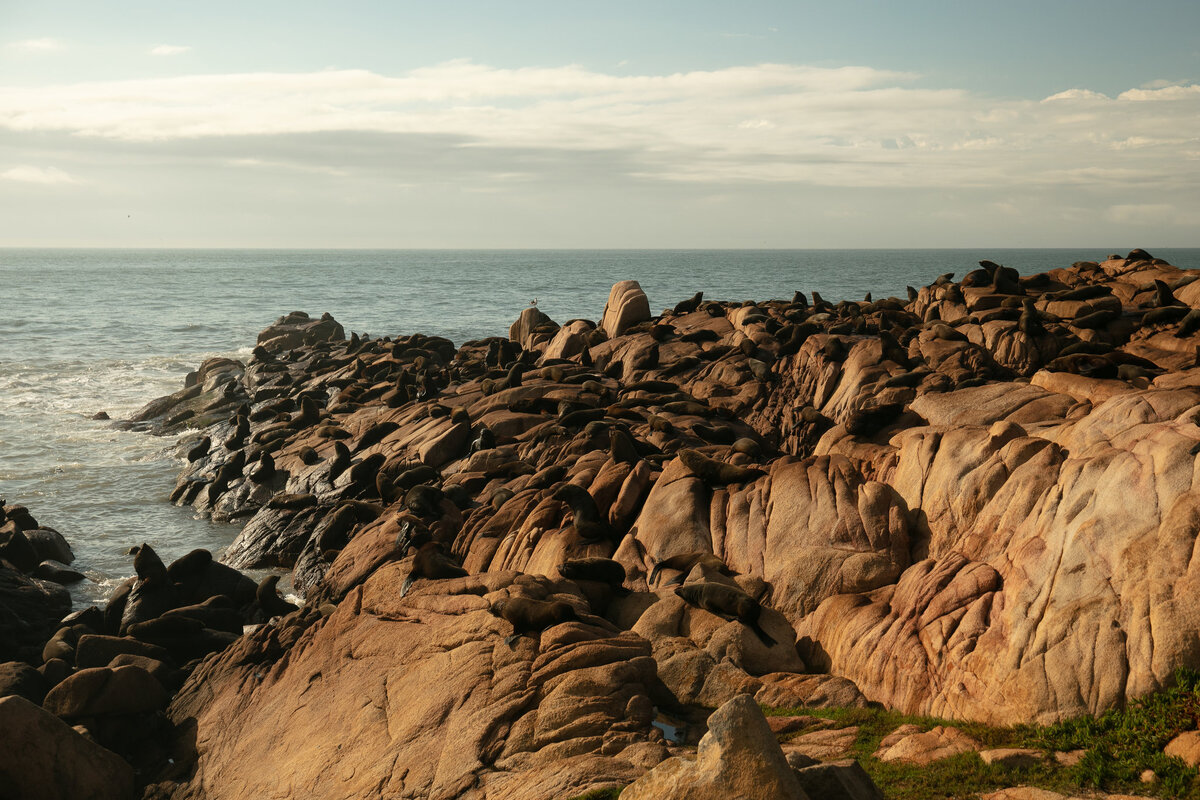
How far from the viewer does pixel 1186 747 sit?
790cm

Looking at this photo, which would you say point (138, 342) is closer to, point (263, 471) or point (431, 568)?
point (263, 471)

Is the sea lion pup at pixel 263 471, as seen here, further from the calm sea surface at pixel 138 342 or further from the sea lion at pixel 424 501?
the sea lion at pixel 424 501

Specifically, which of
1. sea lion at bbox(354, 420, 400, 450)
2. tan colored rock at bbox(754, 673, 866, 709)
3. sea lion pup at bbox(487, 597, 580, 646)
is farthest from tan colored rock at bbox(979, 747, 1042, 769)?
sea lion at bbox(354, 420, 400, 450)

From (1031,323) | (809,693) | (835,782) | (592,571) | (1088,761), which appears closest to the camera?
(835,782)

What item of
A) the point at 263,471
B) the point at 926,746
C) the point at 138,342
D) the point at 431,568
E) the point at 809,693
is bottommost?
the point at 263,471

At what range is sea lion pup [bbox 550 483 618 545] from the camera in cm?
1532

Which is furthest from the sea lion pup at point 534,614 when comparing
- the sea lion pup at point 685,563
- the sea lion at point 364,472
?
the sea lion at point 364,472

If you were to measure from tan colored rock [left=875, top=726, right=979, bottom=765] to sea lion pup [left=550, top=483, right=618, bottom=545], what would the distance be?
6945 mm

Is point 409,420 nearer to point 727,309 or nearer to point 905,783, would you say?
point 727,309

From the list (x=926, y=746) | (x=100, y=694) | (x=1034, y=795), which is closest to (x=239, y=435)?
(x=100, y=694)

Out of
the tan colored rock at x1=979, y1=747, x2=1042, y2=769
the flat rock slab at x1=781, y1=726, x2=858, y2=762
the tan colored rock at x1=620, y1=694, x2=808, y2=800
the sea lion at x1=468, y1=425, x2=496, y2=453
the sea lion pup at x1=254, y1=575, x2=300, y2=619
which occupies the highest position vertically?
the tan colored rock at x1=620, y1=694, x2=808, y2=800

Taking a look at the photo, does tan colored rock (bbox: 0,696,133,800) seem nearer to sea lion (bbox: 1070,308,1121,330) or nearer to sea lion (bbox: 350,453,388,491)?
sea lion (bbox: 350,453,388,491)

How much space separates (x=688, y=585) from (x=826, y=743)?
12.5 feet

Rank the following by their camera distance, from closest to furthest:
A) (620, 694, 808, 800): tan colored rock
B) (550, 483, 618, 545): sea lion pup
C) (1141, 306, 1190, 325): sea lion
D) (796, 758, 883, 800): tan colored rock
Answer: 1. (620, 694, 808, 800): tan colored rock
2. (796, 758, 883, 800): tan colored rock
3. (550, 483, 618, 545): sea lion pup
4. (1141, 306, 1190, 325): sea lion
